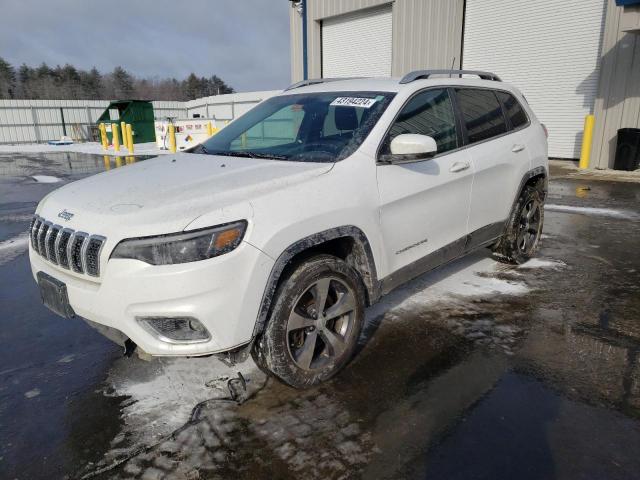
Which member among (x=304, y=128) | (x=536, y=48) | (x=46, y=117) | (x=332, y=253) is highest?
(x=536, y=48)

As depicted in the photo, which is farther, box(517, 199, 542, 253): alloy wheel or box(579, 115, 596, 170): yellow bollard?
box(579, 115, 596, 170): yellow bollard

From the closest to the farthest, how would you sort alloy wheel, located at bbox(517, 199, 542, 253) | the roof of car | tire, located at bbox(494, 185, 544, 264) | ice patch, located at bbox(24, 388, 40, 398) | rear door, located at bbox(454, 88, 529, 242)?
1. ice patch, located at bbox(24, 388, 40, 398)
2. the roof of car
3. rear door, located at bbox(454, 88, 529, 242)
4. tire, located at bbox(494, 185, 544, 264)
5. alloy wheel, located at bbox(517, 199, 542, 253)

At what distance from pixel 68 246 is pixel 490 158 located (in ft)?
10.7

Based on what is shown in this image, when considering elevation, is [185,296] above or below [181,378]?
above

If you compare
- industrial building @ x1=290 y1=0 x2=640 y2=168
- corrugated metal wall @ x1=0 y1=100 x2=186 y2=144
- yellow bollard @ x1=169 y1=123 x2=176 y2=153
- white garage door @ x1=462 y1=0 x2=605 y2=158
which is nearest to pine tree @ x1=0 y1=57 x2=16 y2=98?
corrugated metal wall @ x1=0 y1=100 x2=186 y2=144

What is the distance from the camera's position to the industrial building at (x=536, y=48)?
39.3 feet

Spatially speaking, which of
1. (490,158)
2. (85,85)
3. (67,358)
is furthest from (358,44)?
(85,85)

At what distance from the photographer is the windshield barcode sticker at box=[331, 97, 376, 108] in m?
3.39

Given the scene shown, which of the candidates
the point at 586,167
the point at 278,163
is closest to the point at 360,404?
the point at 278,163

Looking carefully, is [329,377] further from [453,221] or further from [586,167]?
[586,167]

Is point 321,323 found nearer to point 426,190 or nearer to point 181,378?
point 181,378

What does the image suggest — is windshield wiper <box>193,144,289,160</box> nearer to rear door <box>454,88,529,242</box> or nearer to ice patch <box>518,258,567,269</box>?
rear door <box>454,88,529,242</box>

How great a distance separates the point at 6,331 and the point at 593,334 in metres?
4.43

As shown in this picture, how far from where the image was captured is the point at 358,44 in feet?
58.2
